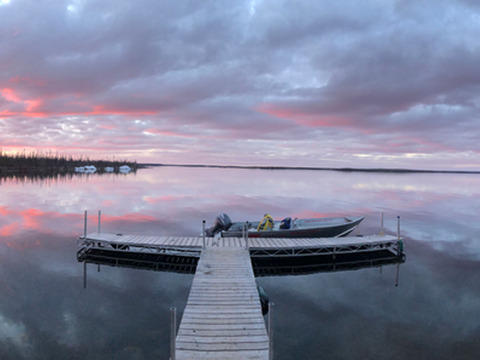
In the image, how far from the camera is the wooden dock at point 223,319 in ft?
21.5

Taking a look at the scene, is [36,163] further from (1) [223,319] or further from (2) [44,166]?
(1) [223,319]

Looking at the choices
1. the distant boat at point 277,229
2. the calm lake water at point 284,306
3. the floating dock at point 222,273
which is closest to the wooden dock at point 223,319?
the floating dock at point 222,273

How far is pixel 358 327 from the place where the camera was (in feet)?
32.6

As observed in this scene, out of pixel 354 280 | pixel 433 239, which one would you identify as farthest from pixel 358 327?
pixel 433 239

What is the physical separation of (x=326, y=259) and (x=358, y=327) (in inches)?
292

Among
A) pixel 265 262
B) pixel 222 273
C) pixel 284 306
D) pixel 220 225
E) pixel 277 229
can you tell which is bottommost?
pixel 284 306

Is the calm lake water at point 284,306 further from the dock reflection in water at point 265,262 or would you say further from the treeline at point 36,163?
the treeline at point 36,163

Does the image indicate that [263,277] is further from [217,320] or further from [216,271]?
[217,320]

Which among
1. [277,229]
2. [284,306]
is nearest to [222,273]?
[284,306]

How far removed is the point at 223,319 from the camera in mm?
7797

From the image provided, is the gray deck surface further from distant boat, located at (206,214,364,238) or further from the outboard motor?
the outboard motor

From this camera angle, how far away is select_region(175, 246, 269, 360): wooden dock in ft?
21.5

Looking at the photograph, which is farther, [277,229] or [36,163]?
[36,163]

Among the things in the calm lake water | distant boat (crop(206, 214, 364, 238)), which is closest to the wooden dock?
the calm lake water
